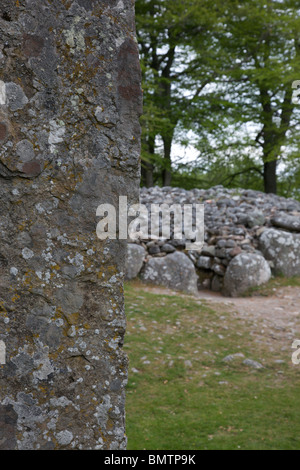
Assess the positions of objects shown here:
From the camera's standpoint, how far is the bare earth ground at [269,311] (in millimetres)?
7430

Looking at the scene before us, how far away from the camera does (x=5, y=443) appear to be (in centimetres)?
201

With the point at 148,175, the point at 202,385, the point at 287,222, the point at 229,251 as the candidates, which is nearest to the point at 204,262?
the point at 229,251

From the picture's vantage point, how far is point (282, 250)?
36.4ft

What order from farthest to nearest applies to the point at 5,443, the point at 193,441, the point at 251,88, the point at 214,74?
the point at 251,88 → the point at 214,74 → the point at 193,441 → the point at 5,443

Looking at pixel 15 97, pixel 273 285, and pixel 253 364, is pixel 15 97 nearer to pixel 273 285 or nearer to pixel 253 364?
pixel 253 364

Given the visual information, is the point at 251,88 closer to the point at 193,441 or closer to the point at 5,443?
the point at 193,441

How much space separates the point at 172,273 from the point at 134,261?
2.85ft

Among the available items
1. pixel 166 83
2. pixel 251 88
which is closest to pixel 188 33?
pixel 166 83

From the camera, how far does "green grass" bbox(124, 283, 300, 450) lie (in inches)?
175

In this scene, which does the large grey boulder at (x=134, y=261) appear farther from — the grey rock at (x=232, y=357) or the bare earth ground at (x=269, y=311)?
the grey rock at (x=232, y=357)

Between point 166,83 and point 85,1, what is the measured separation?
18.3 m
